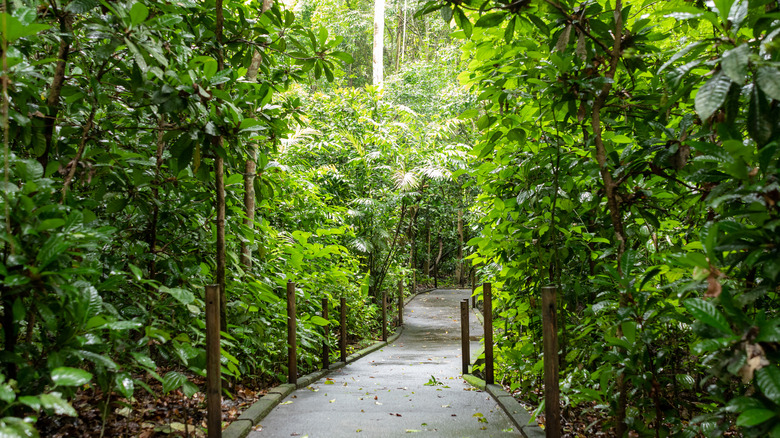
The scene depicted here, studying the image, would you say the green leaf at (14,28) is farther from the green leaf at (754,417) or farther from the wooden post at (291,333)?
the wooden post at (291,333)

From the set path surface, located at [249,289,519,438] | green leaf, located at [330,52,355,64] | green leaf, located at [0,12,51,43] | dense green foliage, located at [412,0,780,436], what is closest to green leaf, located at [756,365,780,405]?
dense green foliage, located at [412,0,780,436]

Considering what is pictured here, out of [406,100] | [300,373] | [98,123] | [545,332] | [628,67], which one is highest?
[406,100]

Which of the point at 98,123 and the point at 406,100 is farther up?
the point at 406,100

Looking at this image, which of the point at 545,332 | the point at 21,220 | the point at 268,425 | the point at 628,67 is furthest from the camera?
the point at 268,425

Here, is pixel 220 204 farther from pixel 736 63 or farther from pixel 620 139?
pixel 736 63

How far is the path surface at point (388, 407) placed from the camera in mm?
3430

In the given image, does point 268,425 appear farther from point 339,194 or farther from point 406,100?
point 406,100

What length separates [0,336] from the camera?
2098 mm

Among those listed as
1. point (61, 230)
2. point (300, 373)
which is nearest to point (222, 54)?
point (61, 230)

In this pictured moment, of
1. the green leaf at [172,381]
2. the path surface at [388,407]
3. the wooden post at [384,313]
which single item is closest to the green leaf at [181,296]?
→ the green leaf at [172,381]

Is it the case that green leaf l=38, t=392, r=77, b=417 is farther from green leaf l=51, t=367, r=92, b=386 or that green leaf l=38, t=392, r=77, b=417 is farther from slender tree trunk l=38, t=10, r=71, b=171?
slender tree trunk l=38, t=10, r=71, b=171

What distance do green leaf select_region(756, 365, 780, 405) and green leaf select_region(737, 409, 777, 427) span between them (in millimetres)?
63

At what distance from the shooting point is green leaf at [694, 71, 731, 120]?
140cm

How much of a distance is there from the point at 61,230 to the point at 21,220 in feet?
0.60
